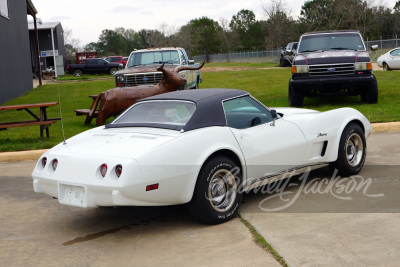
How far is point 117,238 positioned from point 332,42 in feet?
34.2

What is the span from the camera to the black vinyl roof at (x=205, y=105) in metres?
5.52

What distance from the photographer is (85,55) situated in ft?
205

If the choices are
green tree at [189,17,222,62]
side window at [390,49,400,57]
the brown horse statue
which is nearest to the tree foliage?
green tree at [189,17,222,62]

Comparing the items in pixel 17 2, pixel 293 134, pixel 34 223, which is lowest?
pixel 34 223

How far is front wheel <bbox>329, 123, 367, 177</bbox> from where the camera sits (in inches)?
266

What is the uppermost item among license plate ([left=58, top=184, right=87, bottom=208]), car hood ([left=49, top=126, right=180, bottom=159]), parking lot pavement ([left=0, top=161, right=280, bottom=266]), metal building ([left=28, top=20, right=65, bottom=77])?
metal building ([left=28, top=20, right=65, bottom=77])

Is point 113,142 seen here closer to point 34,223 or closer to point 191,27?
point 34,223

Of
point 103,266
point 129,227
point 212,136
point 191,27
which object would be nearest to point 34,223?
point 129,227

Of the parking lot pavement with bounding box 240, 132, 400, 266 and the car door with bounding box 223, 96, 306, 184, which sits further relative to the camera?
the car door with bounding box 223, 96, 306, 184

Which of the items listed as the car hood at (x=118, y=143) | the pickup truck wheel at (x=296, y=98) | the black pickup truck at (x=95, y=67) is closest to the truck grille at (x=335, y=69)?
the pickup truck wheel at (x=296, y=98)

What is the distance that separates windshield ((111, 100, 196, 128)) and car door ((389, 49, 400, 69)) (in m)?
23.5

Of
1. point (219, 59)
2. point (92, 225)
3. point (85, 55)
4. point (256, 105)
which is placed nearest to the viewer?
point (92, 225)

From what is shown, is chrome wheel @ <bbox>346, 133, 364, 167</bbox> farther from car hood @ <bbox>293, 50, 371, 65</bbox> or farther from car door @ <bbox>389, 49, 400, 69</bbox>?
car door @ <bbox>389, 49, 400, 69</bbox>

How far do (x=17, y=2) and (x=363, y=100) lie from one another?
68.8 ft
